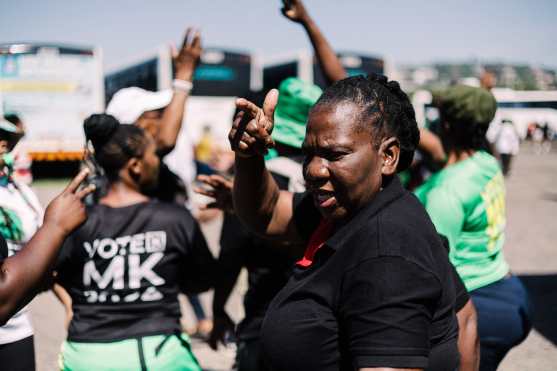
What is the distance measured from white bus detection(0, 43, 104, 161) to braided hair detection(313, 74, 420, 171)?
16747 millimetres

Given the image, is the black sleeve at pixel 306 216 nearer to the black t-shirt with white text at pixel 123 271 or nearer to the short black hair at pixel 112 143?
the black t-shirt with white text at pixel 123 271

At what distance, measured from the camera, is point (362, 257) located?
4.39ft

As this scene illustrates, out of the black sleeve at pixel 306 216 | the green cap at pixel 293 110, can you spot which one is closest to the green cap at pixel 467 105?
the green cap at pixel 293 110

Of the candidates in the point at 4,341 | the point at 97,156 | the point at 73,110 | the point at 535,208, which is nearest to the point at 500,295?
the point at 97,156

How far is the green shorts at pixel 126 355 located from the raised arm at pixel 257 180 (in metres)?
0.72

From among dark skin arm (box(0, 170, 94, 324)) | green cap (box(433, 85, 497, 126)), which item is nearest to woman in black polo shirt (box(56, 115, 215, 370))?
dark skin arm (box(0, 170, 94, 324))

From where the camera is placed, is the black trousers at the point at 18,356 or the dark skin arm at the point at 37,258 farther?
the black trousers at the point at 18,356

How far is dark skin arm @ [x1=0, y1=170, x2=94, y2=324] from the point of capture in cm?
152

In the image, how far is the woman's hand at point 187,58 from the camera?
329 cm

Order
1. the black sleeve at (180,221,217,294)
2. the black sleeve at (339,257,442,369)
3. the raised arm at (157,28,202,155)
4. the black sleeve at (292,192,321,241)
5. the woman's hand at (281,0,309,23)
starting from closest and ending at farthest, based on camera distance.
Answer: the black sleeve at (339,257,442,369), the black sleeve at (292,192,321,241), the black sleeve at (180,221,217,294), the woman's hand at (281,0,309,23), the raised arm at (157,28,202,155)

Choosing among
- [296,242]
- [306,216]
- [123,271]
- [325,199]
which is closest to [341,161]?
[325,199]

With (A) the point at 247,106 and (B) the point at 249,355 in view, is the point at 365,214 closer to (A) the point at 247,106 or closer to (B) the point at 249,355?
(A) the point at 247,106

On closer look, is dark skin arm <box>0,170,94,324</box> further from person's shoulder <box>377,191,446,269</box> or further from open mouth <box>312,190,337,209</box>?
person's shoulder <box>377,191,446,269</box>

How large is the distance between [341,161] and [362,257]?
0.28 metres
